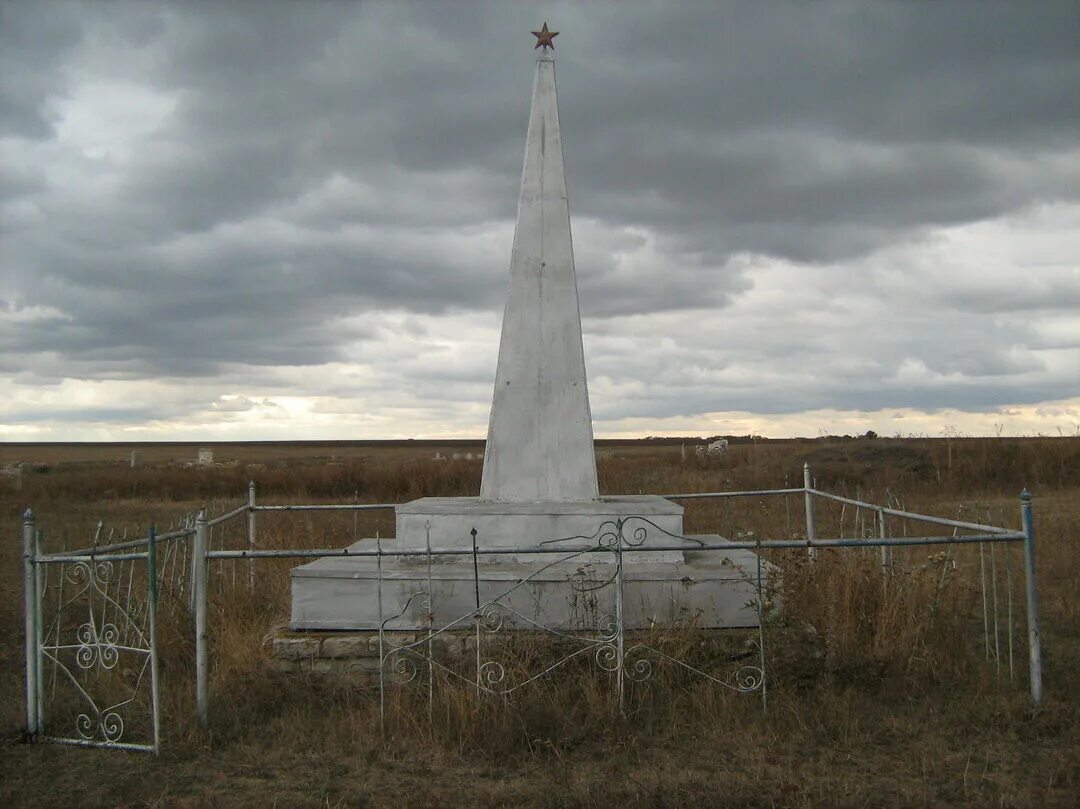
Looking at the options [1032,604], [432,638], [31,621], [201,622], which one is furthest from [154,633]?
[1032,604]

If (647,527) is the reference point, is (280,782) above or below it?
below

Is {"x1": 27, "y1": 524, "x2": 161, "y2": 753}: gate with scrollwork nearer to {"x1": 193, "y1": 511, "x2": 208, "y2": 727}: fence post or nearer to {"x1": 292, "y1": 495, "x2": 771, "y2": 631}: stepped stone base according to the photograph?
{"x1": 193, "y1": 511, "x2": 208, "y2": 727}: fence post

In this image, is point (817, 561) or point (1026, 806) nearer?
point (1026, 806)

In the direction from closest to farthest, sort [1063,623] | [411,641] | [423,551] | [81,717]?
[423,551], [81,717], [411,641], [1063,623]

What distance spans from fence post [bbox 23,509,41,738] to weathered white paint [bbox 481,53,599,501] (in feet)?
10.5

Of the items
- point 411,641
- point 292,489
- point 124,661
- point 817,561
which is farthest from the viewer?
point 292,489

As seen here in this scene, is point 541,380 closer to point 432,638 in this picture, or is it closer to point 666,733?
point 432,638

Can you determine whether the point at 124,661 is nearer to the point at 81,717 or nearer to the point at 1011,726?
the point at 81,717

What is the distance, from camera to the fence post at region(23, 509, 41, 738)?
5406mm

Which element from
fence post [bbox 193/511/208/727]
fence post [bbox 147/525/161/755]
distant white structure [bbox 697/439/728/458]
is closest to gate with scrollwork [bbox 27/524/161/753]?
fence post [bbox 147/525/161/755]

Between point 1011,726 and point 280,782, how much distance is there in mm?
4048

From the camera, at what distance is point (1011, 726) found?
5.27 m

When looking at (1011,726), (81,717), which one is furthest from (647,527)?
(81,717)

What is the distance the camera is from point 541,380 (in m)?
7.34
